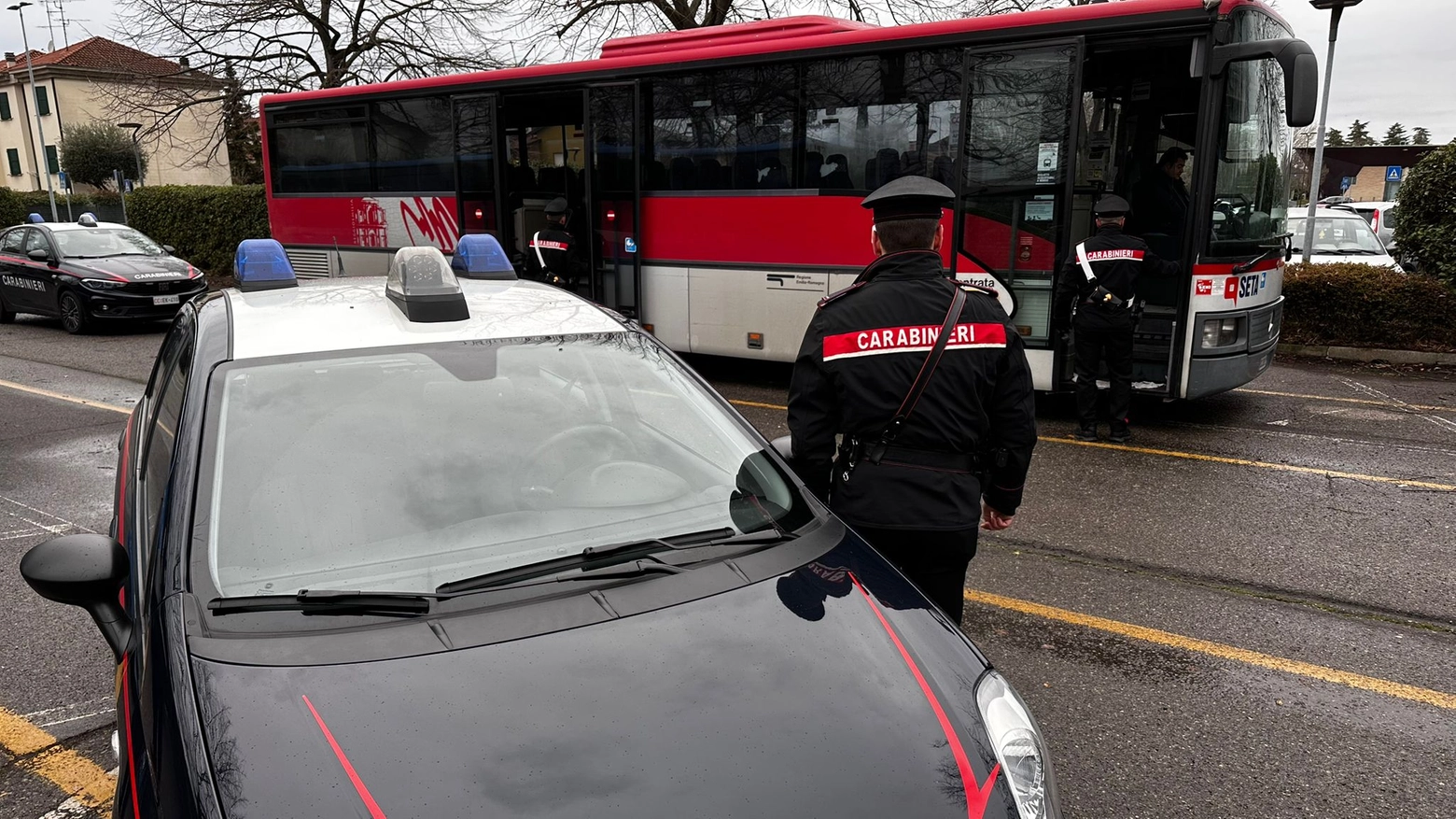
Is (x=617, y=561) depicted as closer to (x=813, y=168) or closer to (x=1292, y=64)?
(x=1292, y=64)

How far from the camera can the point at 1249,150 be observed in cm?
759

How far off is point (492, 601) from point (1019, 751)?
44.8 inches

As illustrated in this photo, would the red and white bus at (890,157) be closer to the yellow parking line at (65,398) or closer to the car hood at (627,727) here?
the yellow parking line at (65,398)

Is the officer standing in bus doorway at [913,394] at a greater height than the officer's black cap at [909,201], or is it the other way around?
the officer's black cap at [909,201]

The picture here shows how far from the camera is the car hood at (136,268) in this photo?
13.9 m

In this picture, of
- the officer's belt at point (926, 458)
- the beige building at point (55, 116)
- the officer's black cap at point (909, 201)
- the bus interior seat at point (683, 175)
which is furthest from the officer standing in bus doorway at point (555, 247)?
the beige building at point (55, 116)

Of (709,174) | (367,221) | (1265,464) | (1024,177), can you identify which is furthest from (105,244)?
(1265,464)

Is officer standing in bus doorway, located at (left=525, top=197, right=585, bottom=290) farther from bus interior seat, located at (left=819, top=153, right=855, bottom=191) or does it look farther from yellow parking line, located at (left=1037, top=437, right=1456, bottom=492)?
yellow parking line, located at (left=1037, top=437, right=1456, bottom=492)

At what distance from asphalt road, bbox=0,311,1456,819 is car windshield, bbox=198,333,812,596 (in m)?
1.45

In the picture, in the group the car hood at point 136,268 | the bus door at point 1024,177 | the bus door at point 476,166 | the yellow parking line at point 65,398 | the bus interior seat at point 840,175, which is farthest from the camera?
the car hood at point 136,268

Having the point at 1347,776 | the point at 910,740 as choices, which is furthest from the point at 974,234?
the point at 910,740

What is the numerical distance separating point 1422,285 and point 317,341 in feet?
39.8

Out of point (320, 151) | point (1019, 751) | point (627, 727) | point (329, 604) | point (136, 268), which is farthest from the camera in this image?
point (136, 268)

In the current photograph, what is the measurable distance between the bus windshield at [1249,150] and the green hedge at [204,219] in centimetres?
1876
